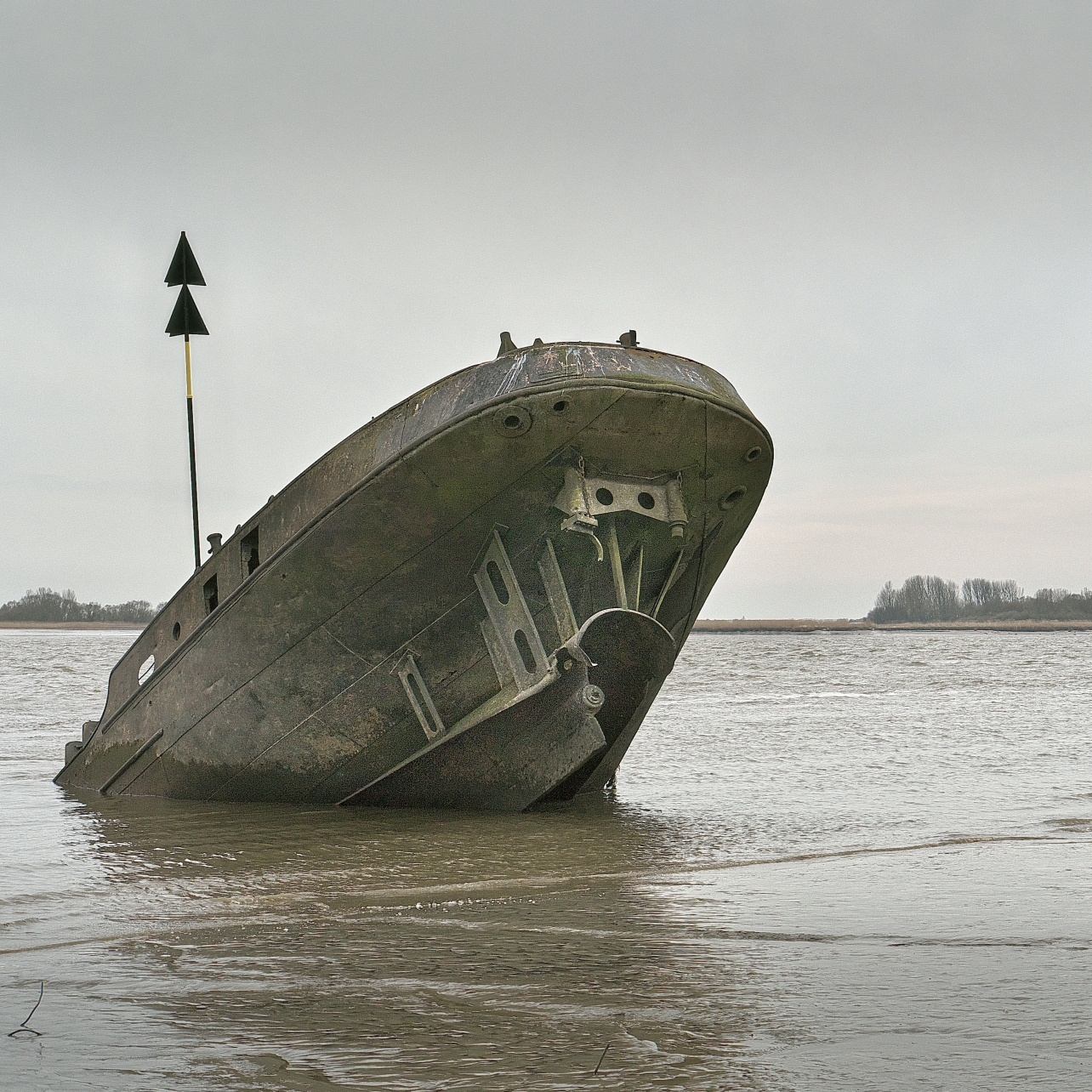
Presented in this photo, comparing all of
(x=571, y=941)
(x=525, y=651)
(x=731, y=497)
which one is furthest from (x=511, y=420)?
(x=571, y=941)

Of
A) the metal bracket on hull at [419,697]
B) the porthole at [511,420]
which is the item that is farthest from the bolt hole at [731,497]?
the metal bracket on hull at [419,697]

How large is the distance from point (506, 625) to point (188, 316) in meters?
4.83

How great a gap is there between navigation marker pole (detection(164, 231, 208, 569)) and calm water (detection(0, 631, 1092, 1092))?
2812 mm

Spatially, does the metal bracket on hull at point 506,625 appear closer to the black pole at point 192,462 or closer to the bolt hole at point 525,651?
the bolt hole at point 525,651

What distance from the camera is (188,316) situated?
9.99m

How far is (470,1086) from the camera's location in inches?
95.3

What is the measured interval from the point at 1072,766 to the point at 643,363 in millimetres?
6078

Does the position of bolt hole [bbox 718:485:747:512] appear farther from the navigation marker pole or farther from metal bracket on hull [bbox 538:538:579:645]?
the navigation marker pole

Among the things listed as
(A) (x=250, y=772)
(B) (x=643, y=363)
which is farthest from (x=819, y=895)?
(A) (x=250, y=772)

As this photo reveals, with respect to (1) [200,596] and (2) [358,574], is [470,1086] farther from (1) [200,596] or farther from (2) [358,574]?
(1) [200,596]

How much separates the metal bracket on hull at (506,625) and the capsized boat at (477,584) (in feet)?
0.05

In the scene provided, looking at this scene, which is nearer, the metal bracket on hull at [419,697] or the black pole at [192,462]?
the metal bracket on hull at [419,697]

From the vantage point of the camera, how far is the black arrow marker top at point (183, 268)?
975 centimetres

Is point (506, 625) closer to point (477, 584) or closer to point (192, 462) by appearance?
point (477, 584)
